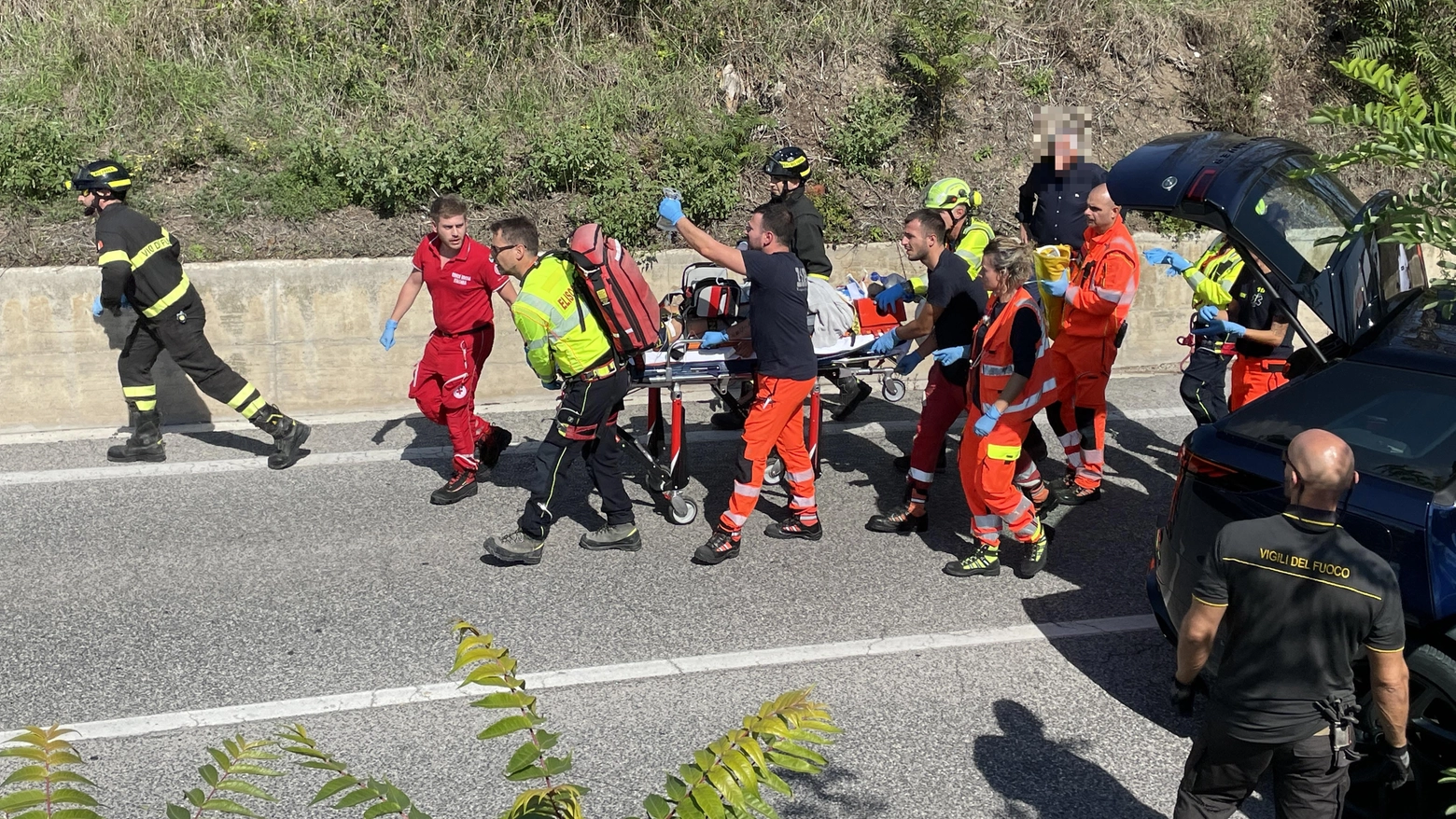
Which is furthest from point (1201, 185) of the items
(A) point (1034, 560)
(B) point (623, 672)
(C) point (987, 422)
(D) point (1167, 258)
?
(B) point (623, 672)

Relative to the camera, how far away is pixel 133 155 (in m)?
10.5

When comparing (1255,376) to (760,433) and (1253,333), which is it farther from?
(760,433)

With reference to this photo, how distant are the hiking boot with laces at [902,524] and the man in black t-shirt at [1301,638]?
345 centimetres

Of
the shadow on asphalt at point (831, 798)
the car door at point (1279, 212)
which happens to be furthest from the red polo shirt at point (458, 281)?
the shadow on asphalt at point (831, 798)

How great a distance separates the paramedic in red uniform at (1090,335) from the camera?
6.76 m

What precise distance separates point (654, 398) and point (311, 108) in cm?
567

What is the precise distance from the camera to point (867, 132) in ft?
37.3

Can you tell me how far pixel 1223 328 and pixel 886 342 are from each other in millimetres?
1906

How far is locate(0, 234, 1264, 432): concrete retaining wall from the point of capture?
8.84 meters

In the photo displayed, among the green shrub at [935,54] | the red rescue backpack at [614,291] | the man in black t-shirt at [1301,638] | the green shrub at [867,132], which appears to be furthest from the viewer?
the green shrub at [935,54]

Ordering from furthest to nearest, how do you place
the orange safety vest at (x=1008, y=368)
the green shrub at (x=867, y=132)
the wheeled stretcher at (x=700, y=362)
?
the green shrub at (x=867, y=132), the wheeled stretcher at (x=700, y=362), the orange safety vest at (x=1008, y=368)

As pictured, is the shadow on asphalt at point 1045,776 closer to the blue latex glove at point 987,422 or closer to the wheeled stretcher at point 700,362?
the blue latex glove at point 987,422

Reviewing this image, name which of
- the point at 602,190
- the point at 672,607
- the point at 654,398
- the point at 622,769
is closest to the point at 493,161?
the point at 602,190

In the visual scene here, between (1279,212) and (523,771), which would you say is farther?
(1279,212)
